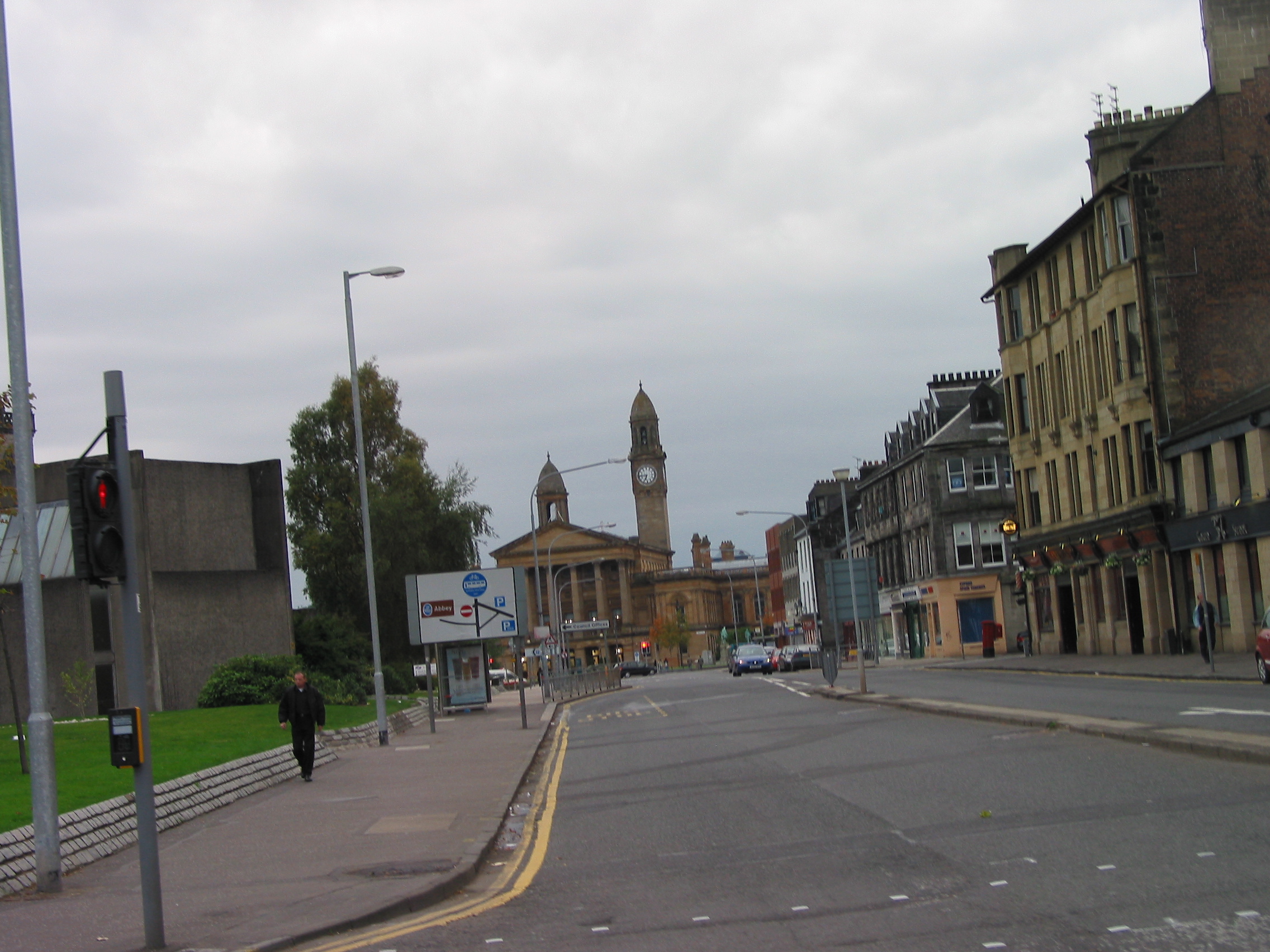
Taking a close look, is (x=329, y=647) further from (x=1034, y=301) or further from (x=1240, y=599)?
(x=1034, y=301)

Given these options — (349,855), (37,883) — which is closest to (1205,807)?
(349,855)

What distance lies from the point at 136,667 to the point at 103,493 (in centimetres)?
108

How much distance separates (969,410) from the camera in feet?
223

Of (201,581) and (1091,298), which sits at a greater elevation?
(1091,298)

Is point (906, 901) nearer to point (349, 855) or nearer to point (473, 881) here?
point (473, 881)

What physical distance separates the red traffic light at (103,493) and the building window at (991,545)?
61910 mm

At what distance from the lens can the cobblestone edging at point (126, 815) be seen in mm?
11391

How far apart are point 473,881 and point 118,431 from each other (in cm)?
439

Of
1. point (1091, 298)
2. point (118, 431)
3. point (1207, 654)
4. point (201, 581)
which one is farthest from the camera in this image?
point (1091, 298)

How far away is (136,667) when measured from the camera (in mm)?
8609

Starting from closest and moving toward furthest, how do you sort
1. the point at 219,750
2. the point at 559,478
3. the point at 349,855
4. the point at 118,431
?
the point at 118,431, the point at 349,855, the point at 219,750, the point at 559,478

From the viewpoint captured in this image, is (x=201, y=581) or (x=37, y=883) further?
(x=201, y=581)

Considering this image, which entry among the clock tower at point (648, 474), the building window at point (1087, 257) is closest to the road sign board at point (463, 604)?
the building window at point (1087, 257)

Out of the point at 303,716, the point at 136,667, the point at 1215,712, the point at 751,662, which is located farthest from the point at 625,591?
the point at 136,667
